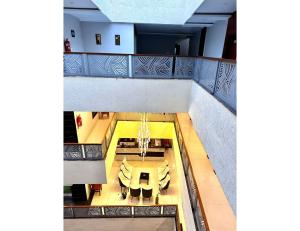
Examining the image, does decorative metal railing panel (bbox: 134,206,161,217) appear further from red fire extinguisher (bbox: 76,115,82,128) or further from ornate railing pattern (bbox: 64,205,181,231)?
red fire extinguisher (bbox: 76,115,82,128)

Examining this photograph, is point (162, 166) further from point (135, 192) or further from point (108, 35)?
point (108, 35)

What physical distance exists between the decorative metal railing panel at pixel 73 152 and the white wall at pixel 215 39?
6966mm

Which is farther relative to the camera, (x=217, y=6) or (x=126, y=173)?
(x=126, y=173)

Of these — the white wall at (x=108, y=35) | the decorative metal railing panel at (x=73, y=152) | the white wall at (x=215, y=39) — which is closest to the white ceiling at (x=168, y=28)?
the white wall at (x=215, y=39)

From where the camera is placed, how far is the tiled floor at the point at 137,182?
1040cm

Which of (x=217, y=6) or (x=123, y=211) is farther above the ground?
(x=217, y=6)

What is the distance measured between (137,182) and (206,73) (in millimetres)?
8785

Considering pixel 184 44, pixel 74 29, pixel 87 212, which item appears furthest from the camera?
pixel 184 44

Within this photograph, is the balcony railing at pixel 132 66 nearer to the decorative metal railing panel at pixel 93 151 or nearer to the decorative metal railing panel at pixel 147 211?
the decorative metal railing panel at pixel 93 151

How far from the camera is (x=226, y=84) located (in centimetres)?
365

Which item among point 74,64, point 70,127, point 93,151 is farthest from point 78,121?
point 74,64

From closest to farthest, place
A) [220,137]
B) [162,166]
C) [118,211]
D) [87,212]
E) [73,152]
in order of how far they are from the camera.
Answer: [220,137], [73,152], [87,212], [118,211], [162,166]
